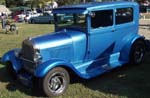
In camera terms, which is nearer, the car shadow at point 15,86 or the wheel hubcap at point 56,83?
the wheel hubcap at point 56,83

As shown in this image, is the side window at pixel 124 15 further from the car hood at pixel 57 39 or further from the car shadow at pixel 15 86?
the car shadow at pixel 15 86

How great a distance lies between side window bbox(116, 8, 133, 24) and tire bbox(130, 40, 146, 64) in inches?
29.1

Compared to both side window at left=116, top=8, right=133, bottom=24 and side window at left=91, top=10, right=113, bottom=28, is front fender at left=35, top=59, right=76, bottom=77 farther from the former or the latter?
side window at left=116, top=8, right=133, bottom=24

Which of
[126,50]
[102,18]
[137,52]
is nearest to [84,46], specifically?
[102,18]

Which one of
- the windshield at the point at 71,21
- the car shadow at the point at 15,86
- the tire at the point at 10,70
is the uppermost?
the windshield at the point at 71,21

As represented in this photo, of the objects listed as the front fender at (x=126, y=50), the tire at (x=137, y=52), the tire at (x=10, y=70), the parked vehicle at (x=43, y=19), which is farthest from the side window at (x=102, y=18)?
the parked vehicle at (x=43, y=19)

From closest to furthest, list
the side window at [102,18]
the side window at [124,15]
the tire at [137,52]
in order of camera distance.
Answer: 1. the side window at [102,18]
2. the side window at [124,15]
3. the tire at [137,52]

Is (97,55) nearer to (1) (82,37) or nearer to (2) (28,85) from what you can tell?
(1) (82,37)

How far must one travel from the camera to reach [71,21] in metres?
8.89

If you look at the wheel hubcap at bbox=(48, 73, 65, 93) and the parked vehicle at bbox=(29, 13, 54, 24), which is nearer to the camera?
the wheel hubcap at bbox=(48, 73, 65, 93)

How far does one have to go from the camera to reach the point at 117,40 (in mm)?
9289

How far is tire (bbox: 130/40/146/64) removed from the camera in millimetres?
9703

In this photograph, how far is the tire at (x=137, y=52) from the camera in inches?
382

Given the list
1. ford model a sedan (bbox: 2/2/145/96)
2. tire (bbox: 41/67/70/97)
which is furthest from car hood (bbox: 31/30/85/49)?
tire (bbox: 41/67/70/97)
